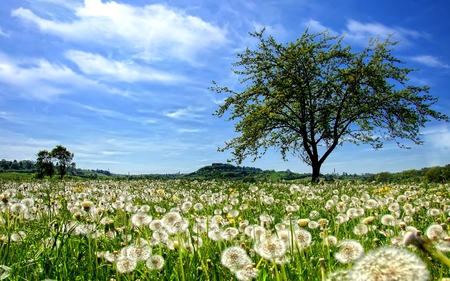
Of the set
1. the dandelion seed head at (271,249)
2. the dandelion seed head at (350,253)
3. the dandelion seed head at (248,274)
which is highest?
the dandelion seed head at (271,249)

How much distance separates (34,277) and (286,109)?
31503mm

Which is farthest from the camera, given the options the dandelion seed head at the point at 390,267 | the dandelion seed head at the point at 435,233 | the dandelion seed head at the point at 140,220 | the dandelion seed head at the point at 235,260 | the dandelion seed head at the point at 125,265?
the dandelion seed head at the point at 140,220

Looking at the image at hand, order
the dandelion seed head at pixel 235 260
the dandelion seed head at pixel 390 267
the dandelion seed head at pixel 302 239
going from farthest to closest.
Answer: the dandelion seed head at pixel 302 239 → the dandelion seed head at pixel 235 260 → the dandelion seed head at pixel 390 267

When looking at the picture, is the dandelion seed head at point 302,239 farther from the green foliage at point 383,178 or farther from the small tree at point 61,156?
the small tree at point 61,156

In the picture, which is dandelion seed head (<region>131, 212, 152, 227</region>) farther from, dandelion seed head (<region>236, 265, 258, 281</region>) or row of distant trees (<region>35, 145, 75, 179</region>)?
row of distant trees (<region>35, 145, 75, 179</region>)

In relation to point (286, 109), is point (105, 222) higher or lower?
lower

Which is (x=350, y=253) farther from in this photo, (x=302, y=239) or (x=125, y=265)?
(x=125, y=265)

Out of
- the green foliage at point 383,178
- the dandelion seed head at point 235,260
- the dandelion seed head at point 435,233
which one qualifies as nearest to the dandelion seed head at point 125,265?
the dandelion seed head at point 235,260

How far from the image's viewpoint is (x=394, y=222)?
11.8 ft

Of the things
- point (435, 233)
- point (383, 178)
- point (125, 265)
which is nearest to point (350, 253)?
point (435, 233)

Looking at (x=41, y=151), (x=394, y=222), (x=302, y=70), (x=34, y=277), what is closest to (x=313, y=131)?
(x=302, y=70)

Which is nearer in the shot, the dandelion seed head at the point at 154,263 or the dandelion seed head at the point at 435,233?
the dandelion seed head at the point at 154,263

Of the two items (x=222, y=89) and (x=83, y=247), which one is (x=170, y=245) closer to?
(x=83, y=247)

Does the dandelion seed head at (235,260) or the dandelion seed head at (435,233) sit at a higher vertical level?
the dandelion seed head at (435,233)
